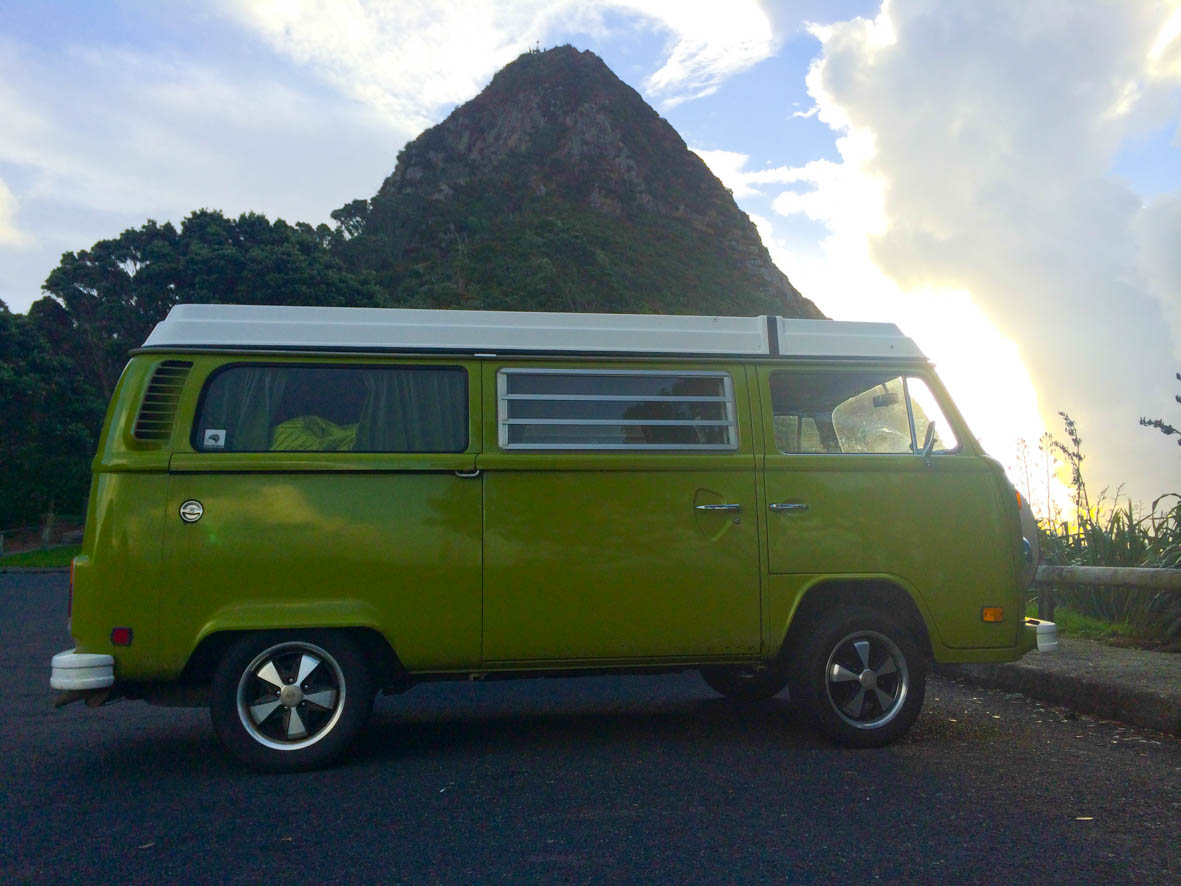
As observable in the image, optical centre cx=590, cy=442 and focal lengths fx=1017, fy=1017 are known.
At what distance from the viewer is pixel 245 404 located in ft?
17.3

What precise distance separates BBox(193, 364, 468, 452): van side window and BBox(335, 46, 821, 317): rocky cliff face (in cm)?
6008

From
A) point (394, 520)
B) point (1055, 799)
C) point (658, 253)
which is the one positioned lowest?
point (1055, 799)

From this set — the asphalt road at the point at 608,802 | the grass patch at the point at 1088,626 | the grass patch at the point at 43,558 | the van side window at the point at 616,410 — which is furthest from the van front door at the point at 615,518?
the grass patch at the point at 43,558

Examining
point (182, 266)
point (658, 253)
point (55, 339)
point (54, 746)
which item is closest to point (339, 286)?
point (182, 266)

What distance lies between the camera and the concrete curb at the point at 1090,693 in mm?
5777

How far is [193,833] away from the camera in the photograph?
411 centimetres

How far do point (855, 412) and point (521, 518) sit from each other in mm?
2073

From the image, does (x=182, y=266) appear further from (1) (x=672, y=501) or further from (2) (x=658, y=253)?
(2) (x=658, y=253)

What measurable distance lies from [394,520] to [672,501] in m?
1.47

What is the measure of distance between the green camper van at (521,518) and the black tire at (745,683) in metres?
0.34

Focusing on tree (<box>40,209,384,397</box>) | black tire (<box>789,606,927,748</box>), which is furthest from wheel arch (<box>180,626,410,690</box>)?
tree (<box>40,209,384,397</box>)

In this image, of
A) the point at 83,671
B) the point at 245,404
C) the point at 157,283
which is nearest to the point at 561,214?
the point at 157,283

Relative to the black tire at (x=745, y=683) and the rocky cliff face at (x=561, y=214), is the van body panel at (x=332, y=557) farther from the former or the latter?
the rocky cliff face at (x=561, y=214)

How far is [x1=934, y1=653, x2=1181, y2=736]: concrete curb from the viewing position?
578cm
